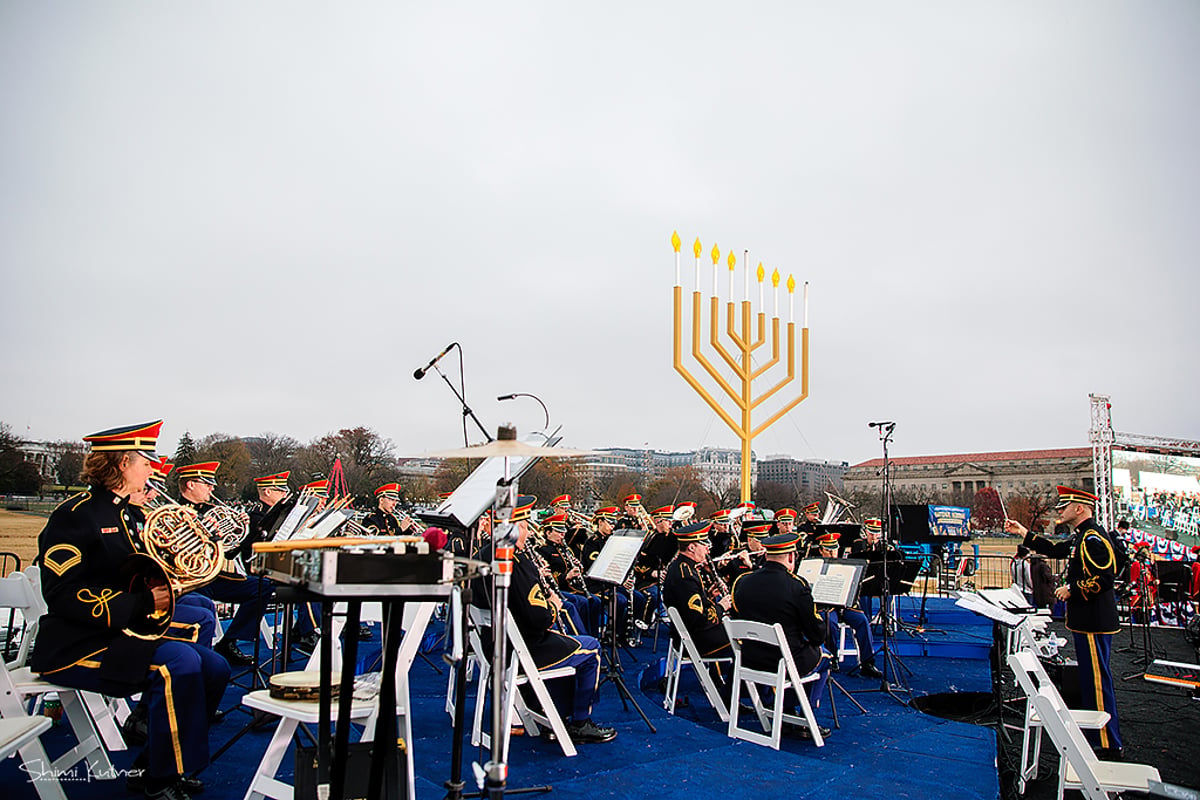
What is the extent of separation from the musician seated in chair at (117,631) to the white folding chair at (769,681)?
128 inches

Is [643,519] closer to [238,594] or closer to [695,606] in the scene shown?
[695,606]

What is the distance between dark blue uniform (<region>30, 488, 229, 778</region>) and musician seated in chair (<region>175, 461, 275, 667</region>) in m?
2.42

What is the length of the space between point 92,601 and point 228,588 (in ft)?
10.7

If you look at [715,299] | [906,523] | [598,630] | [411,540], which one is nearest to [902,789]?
[411,540]

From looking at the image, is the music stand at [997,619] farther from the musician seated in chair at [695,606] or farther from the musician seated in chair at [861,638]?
the musician seated in chair at [861,638]

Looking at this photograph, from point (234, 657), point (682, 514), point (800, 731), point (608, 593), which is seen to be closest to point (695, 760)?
point (800, 731)

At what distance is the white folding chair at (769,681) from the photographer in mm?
4938

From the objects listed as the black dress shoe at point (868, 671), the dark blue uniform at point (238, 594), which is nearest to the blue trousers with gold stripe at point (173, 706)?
the dark blue uniform at point (238, 594)

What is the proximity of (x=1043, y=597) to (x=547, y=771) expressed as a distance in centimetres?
877

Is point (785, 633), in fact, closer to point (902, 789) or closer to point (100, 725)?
point (902, 789)

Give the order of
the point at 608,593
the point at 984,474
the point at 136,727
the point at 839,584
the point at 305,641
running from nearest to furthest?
1. the point at 136,727
2. the point at 839,584
3. the point at 305,641
4. the point at 608,593
5. the point at 984,474

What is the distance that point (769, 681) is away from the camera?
5047 millimetres

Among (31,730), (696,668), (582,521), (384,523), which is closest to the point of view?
(31,730)

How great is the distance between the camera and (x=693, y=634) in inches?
225
